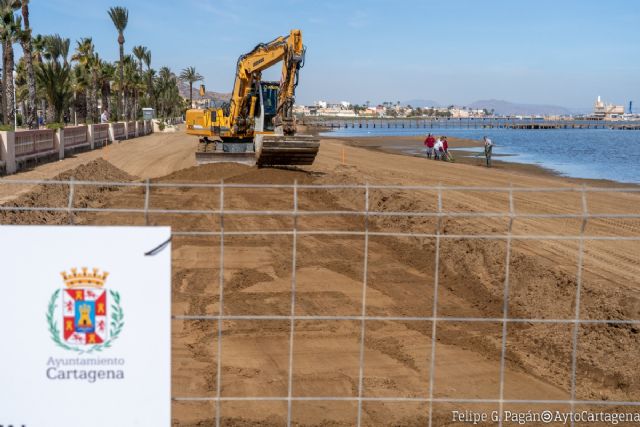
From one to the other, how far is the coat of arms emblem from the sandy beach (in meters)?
1.83

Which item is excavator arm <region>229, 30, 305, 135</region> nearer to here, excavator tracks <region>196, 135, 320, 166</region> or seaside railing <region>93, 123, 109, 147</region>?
excavator tracks <region>196, 135, 320, 166</region>

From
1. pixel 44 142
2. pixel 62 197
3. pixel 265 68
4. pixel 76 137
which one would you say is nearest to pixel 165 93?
pixel 76 137

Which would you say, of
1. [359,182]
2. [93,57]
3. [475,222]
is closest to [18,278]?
[475,222]

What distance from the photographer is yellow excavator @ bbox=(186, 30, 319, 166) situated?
28.3m

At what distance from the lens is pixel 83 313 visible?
521 cm

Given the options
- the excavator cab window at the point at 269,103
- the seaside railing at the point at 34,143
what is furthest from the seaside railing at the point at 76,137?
the excavator cab window at the point at 269,103

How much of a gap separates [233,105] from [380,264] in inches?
754

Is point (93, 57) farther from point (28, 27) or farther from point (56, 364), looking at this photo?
point (56, 364)

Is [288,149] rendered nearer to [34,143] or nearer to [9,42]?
[34,143]

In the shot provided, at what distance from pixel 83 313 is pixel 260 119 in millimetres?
27359

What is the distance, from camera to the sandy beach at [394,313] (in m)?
9.39

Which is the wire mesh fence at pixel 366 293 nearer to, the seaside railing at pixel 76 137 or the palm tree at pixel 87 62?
the seaside railing at pixel 76 137

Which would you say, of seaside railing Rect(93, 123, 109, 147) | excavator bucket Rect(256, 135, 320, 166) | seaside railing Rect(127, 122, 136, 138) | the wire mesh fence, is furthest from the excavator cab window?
seaside railing Rect(127, 122, 136, 138)

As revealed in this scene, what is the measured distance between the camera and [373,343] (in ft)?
36.9
